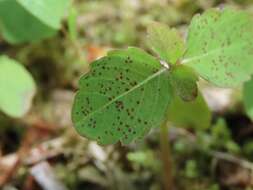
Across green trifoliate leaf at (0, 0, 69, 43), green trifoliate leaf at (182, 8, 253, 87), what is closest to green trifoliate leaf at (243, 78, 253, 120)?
green trifoliate leaf at (182, 8, 253, 87)

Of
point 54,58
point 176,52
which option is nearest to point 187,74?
point 176,52

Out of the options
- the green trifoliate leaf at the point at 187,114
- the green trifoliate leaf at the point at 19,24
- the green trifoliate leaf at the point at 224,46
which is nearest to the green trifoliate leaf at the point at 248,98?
the green trifoliate leaf at the point at 187,114

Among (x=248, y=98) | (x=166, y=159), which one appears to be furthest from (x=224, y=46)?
(x=166, y=159)

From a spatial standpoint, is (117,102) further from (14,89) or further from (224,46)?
(14,89)

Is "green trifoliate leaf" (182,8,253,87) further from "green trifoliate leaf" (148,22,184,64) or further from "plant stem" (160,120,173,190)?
"plant stem" (160,120,173,190)

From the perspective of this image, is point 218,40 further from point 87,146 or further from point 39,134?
point 39,134
